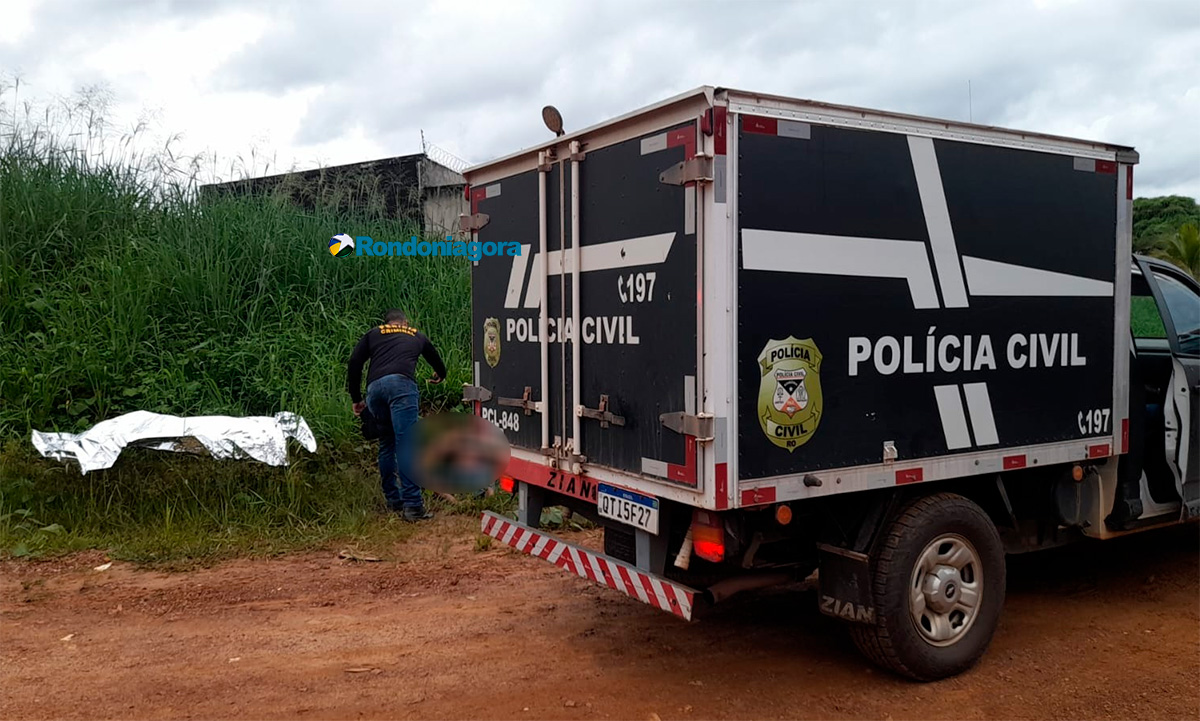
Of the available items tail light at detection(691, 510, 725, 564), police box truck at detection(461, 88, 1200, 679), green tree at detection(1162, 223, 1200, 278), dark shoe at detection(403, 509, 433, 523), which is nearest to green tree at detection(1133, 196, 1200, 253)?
green tree at detection(1162, 223, 1200, 278)

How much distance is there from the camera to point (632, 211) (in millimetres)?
4027

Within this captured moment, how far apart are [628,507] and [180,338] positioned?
5.91 m

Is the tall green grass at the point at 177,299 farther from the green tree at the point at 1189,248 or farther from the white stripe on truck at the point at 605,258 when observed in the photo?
the green tree at the point at 1189,248

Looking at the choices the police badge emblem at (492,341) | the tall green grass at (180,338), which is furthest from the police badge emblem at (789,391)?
the tall green grass at (180,338)

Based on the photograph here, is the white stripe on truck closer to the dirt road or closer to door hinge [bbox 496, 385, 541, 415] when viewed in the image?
door hinge [bbox 496, 385, 541, 415]

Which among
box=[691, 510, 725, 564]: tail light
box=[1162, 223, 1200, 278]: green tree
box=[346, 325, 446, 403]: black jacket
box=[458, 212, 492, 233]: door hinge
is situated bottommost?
box=[691, 510, 725, 564]: tail light

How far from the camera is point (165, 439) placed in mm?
6750

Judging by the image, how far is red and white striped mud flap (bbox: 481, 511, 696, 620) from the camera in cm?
388

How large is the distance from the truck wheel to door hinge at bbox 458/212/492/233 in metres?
2.69

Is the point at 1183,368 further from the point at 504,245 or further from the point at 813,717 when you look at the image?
the point at 504,245

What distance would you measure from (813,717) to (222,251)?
24.0ft

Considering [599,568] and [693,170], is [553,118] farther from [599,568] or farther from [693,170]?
[599,568]

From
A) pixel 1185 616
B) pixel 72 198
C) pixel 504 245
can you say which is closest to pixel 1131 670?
pixel 1185 616

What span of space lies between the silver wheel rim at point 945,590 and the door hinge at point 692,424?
4.11 feet
